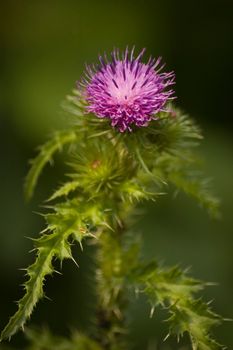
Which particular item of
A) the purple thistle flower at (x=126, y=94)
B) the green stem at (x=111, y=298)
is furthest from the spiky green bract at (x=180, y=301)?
the purple thistle flower at (x=126, y=94)

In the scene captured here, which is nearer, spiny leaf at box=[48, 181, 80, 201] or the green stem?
spiny leaf at box=[48, 181, 80, 201]

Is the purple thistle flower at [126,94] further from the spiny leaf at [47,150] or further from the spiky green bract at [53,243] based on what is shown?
the spiky green bract at [53,243]

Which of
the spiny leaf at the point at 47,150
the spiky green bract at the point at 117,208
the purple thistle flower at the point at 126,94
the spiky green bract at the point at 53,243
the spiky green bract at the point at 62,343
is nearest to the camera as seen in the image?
the spiky green bract at the point at 53,243

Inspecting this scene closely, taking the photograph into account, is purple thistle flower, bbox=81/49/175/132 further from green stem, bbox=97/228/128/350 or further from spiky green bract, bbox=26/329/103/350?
spiky green bract, bbox=26/329/103/350

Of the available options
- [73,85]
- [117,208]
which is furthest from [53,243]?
[73,85]

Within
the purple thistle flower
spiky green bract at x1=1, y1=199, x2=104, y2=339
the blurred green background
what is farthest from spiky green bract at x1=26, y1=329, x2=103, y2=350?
the blurred green background

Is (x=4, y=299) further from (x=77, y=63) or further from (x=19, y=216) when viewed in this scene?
(x=77, y=63)

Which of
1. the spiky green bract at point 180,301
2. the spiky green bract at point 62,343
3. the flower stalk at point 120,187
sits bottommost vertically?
the spiky green bract at point 62,343

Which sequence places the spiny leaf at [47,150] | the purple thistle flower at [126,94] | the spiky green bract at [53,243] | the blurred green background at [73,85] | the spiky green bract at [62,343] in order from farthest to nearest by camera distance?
the blurred green background at [73,85] → the spiky green bract at [62,343] → the spiny leaf at [47,150] → the purple thistle flower at [126,94] → the spiky green bract at [53,243]
